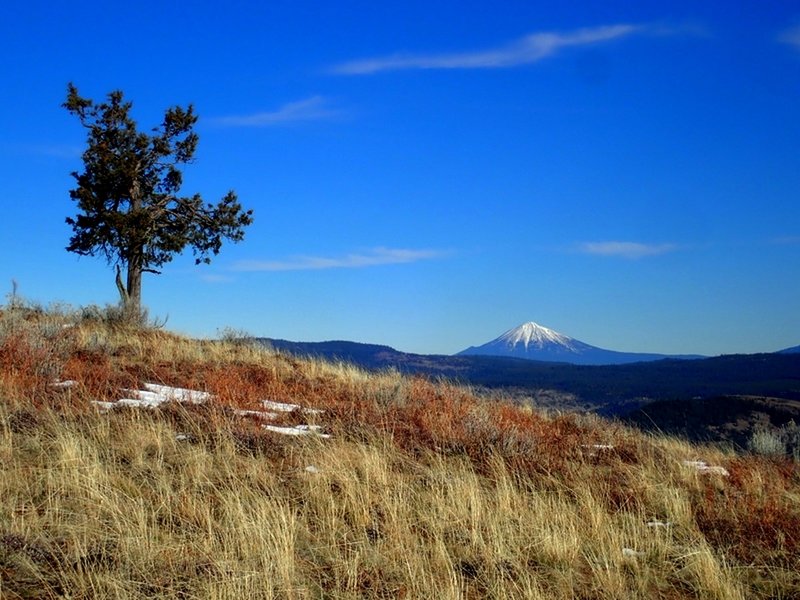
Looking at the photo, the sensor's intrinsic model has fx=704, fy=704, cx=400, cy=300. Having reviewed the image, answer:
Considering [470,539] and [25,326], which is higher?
[25,326]

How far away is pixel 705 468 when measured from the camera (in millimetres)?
9758

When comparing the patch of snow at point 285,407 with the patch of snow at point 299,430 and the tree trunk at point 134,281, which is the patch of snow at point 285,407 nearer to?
the patch of snow at point 299,430

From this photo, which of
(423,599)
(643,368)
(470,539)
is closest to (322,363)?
(470,539)

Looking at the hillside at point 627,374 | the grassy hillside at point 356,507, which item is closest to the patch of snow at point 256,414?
the grassy hillside at point 356,507

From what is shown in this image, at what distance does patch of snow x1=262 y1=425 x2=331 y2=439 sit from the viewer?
29.0 feet

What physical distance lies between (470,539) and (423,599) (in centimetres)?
125

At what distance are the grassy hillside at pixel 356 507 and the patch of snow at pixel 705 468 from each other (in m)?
0.07

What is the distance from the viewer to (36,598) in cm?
421

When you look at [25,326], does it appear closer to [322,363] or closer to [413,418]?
[322,363]

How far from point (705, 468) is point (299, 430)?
18.4 ft

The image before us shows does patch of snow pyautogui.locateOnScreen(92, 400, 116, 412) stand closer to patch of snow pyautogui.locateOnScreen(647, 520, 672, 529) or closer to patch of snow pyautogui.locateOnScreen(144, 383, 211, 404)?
patch of snow pyautogui.locateOnScreen(144, 383, 211, 404)

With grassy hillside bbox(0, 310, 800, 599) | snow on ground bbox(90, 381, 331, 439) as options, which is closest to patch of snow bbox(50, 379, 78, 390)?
snow on ground bbox(90, 381, 331, 439)

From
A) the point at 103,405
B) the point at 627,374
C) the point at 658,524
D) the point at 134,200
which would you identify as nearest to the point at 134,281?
the point at 134,200

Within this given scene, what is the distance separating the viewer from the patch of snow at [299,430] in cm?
884
